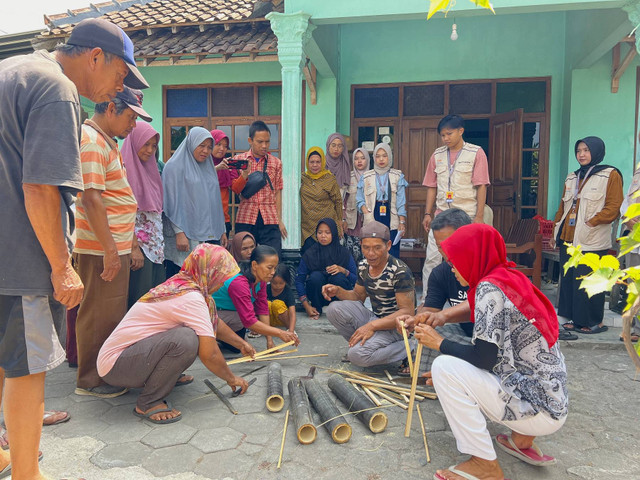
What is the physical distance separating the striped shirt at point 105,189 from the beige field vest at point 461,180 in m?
3.25

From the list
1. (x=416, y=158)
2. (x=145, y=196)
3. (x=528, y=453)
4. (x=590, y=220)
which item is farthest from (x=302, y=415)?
(x=416, y=158)

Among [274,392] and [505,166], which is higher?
[505,166]

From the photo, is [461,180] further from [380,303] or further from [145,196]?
[145,196]

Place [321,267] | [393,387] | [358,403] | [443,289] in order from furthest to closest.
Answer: [321,267]
[443,289]
[393,387]
[358,403]

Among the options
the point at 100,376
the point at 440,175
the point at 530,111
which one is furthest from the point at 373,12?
the point at 100,376

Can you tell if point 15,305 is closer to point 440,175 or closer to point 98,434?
point 98,434

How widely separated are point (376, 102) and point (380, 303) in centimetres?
486

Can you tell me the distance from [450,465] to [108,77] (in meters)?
2.48

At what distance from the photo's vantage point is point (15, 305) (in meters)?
1.97

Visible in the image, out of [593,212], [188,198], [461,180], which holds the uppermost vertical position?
[461,180]

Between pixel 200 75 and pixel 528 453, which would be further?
pixel 200 75

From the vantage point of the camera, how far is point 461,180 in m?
5.24

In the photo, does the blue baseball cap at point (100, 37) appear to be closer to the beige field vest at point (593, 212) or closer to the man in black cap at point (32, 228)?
the man in black cap at point (32, 228)

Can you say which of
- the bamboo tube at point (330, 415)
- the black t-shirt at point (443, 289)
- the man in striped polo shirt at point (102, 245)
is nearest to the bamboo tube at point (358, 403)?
the bamboo tube at point (330, 415)
